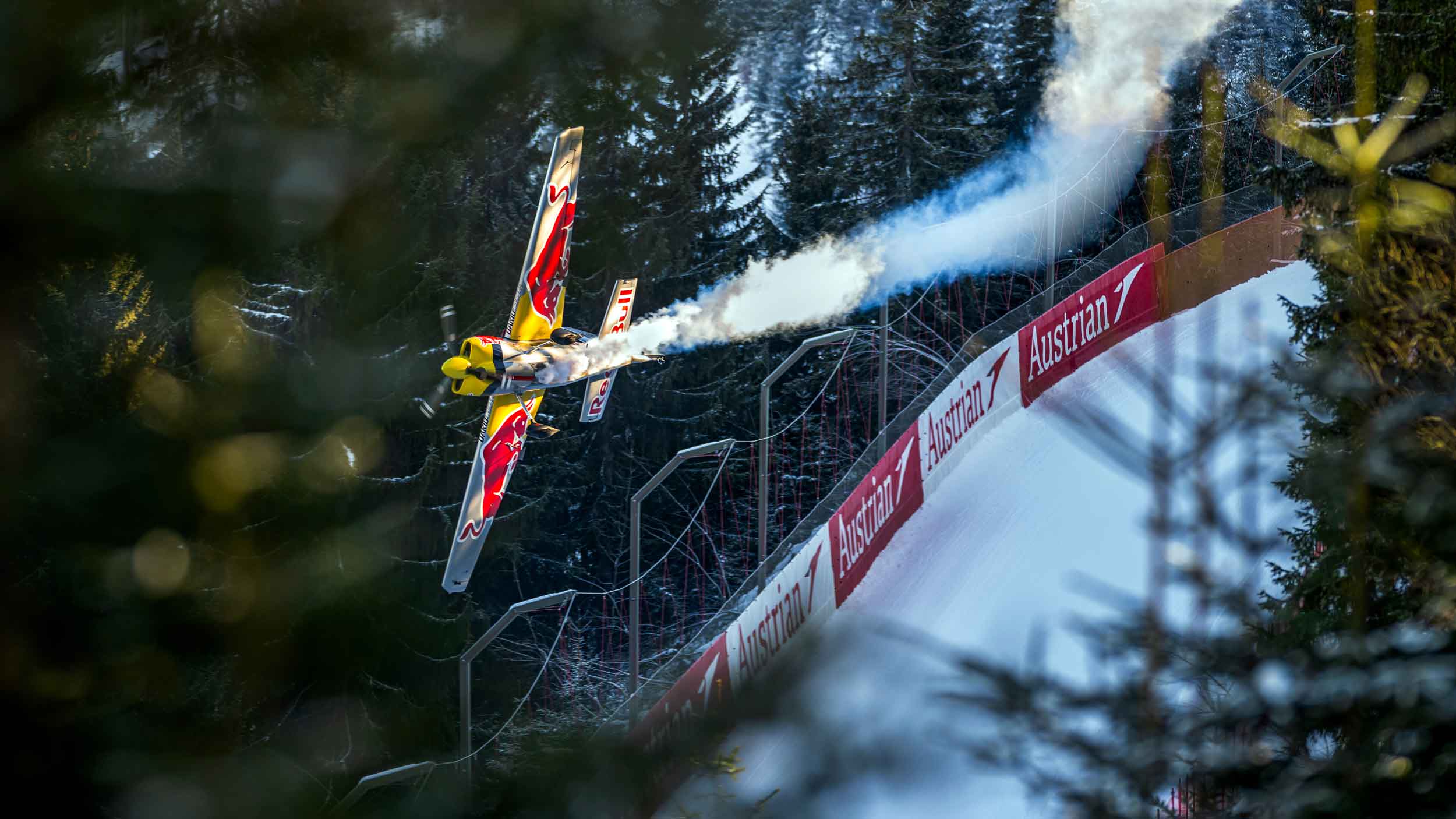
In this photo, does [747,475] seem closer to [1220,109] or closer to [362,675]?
[1220,109]

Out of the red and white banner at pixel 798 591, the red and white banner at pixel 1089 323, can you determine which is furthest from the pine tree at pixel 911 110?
the red and white banner at pixel 798 591

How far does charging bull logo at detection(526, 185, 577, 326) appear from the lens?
70.0 ft

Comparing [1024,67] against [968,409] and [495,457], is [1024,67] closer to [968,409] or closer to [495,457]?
[968,409]

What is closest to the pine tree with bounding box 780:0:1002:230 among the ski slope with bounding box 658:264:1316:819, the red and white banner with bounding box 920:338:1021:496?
the ski slope with bounding box 658:264:1316:819

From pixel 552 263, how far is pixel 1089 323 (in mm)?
10291

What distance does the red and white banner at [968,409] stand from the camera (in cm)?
2103

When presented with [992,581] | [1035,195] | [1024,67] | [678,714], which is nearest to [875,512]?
[992,581]

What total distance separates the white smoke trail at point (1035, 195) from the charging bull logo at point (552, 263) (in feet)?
14.5

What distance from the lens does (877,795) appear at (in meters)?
1.21

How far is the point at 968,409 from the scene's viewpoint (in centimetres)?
2225

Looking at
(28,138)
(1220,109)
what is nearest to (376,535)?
(28,138)

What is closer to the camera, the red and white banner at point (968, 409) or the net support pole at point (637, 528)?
the net support pole at point (637, 528)

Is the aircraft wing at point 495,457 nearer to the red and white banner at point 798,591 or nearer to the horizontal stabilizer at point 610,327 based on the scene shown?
the horizontal stabilizer at point 610,327

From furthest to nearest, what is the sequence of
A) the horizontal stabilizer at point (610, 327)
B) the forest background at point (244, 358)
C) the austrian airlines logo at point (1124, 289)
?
1. the austrian airlines logo at point (1124, 289)
2. the horizontal stabilizer at point (610, 327)
3. the forest background at point (244, 358)
